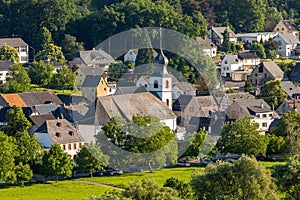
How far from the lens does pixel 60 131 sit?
38125 millimetres

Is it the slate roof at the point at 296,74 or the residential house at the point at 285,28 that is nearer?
the slate roof at the point at 296,74

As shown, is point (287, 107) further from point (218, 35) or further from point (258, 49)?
point (218, 35)

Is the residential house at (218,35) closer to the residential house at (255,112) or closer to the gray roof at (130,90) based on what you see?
the residential house at (255,112)

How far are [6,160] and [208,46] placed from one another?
3001 centimetres

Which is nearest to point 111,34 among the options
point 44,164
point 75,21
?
point 75,21

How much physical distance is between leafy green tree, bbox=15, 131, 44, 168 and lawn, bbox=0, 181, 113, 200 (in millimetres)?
1455

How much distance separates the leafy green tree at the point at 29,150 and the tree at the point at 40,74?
1530 centimetres

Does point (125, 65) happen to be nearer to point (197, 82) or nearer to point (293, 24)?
point (197, 82)

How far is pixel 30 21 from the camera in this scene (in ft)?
200

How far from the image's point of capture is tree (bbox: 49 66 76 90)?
166 ft

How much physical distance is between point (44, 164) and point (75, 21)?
2948 cm

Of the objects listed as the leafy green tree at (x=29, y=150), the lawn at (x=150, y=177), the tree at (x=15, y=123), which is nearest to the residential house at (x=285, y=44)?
the tree at (x=15, y=123)

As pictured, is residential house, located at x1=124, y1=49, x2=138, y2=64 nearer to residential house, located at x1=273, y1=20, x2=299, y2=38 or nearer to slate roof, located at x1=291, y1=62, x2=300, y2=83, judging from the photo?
slate roof, located at x1=291, y1=62, x2=300, y2=83

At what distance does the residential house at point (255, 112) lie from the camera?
4295 centimetres
